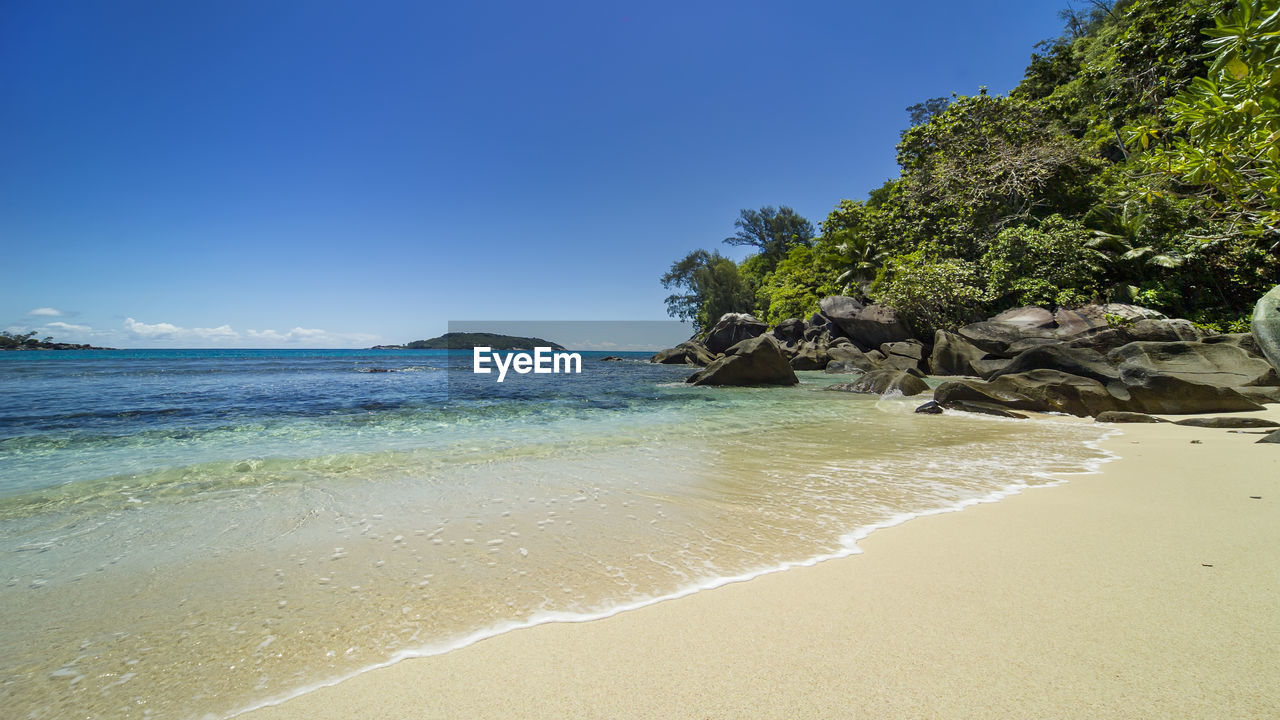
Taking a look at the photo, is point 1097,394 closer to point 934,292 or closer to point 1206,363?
point 1206,363

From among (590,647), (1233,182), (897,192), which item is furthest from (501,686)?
(897,192)

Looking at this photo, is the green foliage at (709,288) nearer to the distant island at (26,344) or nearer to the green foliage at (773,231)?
the green foliage at (773,231)

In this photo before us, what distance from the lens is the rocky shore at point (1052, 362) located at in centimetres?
784

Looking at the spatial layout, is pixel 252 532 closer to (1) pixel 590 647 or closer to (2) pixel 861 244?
(1) pixel 590 647

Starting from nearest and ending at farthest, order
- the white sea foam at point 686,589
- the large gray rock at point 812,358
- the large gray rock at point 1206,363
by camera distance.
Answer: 1. the white sea foam at point 686,589
2. the large gray rock at point 1206,363
3. the large gray rock at point 812,358

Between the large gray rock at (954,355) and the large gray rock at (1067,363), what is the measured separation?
5.89 m

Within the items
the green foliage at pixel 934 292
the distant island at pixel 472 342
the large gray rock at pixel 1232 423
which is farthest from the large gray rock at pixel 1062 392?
the distant island at pixel 472 342

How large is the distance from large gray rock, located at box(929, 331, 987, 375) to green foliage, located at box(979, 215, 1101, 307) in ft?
11.0

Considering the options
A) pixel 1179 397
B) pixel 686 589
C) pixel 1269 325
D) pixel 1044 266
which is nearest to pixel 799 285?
pixel 1044 266

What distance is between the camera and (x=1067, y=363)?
31.9ft

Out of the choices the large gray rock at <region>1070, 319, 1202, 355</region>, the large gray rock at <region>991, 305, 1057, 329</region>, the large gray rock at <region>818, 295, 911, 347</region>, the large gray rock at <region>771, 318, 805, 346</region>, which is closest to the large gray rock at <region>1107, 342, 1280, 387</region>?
the large gray rock at <region>1070, 319, 1202, 355</region>

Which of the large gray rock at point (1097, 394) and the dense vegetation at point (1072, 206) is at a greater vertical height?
the dense vegetation at point (1072, 206)

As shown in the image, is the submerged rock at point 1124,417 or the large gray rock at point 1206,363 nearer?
the submerged rock at point 1124,417

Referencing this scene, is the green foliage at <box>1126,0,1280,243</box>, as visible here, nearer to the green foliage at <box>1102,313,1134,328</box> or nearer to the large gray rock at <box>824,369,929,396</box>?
the large gray rock at <box>824,369,929,396</box>
